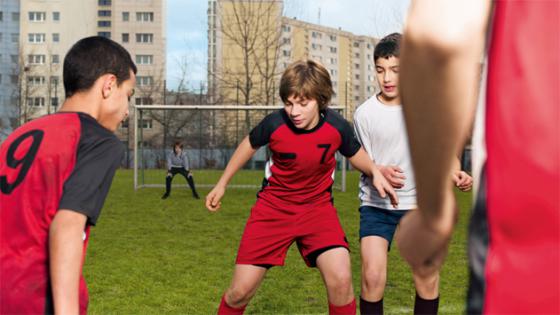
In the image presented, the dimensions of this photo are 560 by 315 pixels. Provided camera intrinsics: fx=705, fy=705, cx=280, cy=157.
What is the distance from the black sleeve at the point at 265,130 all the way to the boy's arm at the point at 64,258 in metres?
2.30

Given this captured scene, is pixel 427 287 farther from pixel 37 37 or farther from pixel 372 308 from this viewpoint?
pixel 37 37

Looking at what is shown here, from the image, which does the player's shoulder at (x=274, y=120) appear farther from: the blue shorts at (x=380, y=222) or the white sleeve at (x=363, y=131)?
the blue shorts at (x=380, y=222)

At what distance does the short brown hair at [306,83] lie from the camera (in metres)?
4.08

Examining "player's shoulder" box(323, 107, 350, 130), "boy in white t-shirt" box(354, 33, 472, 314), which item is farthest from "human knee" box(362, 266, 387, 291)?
"player's shoulder" box(323, 107, 350, 130)

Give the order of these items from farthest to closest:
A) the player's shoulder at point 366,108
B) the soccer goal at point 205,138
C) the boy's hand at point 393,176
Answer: the soccer goal at point 205,138
the player's shoulder at point 366,108
the boy's hand at point 393,176

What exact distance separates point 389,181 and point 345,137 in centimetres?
50

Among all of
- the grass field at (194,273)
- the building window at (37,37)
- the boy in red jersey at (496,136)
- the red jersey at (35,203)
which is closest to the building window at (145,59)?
the building window at (37,37)

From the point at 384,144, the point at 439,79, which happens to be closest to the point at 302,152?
the point at 384,144

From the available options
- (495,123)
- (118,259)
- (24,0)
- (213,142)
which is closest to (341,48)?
(24,0)

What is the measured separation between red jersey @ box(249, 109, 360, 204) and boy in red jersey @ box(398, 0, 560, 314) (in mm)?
3312

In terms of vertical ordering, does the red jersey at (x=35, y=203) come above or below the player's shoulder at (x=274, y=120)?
below

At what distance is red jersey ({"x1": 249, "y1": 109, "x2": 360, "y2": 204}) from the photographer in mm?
4277

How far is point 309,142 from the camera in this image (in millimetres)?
4270

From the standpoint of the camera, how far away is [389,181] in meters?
3.98
